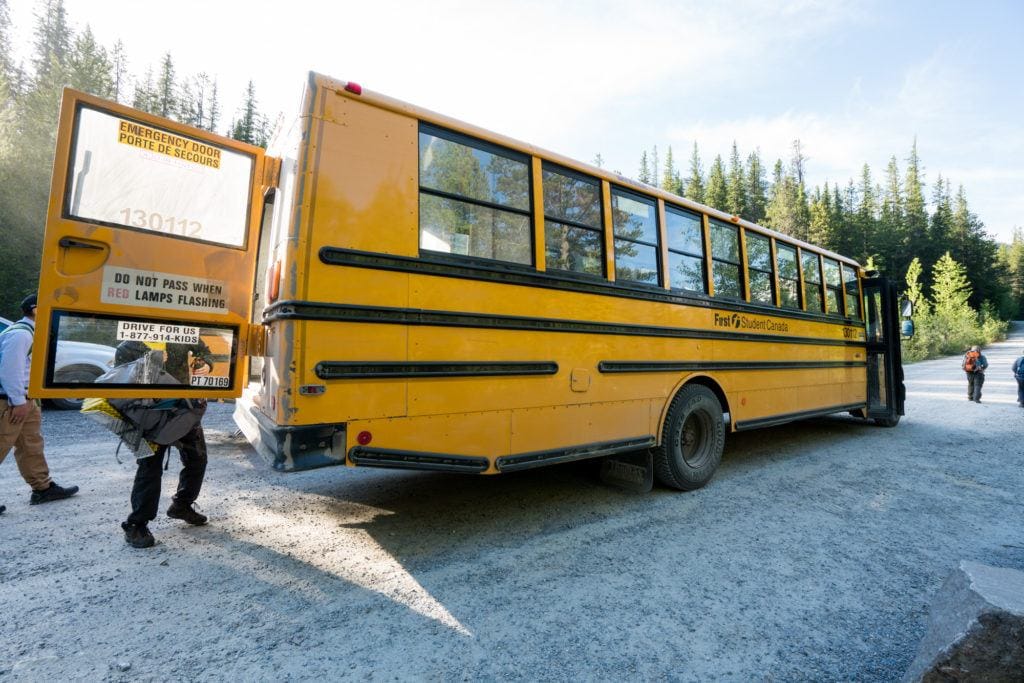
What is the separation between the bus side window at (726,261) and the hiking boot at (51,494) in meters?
6.04

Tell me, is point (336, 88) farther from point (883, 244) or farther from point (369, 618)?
point (883, 244)

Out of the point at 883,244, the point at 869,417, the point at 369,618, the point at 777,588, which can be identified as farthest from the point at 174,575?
the point at 883,244

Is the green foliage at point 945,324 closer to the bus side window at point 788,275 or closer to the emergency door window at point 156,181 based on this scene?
the bus side window at point 788,275

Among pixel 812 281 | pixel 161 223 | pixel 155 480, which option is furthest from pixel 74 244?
pixel 812 281

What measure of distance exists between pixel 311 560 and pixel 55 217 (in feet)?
7.43

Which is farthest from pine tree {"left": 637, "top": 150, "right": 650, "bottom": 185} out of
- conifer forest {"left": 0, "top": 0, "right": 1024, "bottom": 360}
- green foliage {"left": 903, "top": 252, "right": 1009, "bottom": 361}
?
green foliage {"left": 903, "top": 252, "right": 1009, "bottom": 361}

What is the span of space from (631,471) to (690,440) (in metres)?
0.81

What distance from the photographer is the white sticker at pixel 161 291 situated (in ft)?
7.86

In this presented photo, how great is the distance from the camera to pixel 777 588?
2.69 m

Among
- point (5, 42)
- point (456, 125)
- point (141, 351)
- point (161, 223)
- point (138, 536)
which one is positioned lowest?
point (138, 536)

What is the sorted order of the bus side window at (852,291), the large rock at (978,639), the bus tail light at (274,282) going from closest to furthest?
the large rock at (978,639) → the bus tail light at (274,282) → the bus side window at (852,291)

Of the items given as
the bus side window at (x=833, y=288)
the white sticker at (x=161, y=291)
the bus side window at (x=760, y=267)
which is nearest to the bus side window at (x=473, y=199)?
the white sticker at (x=161, y=291)

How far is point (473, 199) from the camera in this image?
316cm

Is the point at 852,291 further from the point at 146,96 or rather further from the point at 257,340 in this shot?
the point at 146,96
